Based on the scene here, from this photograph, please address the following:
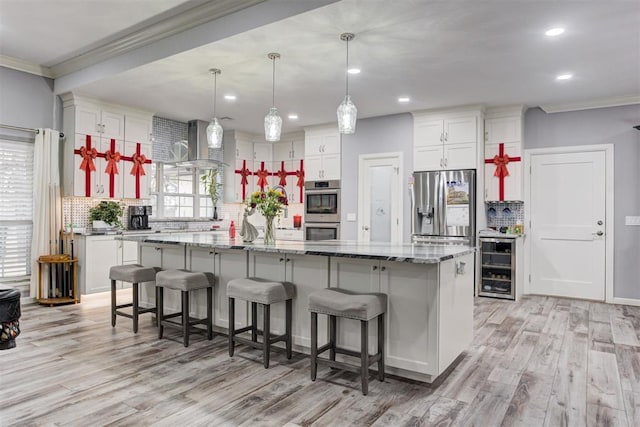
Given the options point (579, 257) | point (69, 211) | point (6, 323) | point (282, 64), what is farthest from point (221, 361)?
point (579, 257)

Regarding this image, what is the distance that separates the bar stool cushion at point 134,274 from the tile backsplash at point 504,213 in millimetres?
4523

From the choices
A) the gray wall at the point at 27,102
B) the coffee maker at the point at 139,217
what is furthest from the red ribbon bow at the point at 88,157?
the coffee maker at the point at 139,217

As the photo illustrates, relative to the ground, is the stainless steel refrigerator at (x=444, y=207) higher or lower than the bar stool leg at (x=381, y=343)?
higher

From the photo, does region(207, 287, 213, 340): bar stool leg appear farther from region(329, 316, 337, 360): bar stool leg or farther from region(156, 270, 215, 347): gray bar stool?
region(329, 316, 337, 360): bar stool leg

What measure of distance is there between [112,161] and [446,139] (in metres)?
4.66

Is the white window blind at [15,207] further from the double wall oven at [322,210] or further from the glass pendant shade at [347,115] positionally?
the glass pendant shade at [347,115]

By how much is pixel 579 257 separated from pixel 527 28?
11.6ft

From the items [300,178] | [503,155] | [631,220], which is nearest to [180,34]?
[300,178]

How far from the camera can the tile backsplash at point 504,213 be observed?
5973mm

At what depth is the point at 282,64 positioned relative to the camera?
419 centimetres

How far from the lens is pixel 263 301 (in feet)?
10.1

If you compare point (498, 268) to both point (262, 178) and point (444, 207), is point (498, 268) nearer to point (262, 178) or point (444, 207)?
point (444, 207)

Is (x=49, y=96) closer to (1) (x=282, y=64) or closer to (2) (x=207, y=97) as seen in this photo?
(2) (x=207, y=97)

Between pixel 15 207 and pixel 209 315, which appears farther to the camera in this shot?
pixel 15 207
